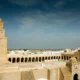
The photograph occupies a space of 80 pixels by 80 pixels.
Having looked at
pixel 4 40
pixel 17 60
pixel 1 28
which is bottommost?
pixel 17 60

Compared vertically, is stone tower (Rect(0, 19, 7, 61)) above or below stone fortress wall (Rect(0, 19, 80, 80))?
above

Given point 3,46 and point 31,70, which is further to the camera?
point 3,46

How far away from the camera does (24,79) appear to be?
10211 mm

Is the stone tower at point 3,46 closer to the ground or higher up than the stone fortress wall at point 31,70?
higher up

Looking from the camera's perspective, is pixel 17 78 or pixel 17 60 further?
pixel 17 60

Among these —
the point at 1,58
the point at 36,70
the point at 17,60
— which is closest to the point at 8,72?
the point at 36,70

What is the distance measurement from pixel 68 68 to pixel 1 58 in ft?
16.3

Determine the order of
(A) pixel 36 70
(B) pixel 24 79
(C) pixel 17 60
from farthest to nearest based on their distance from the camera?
(C) pixel 17 60, (A) pixel 36 70, (B) pixel 24 79

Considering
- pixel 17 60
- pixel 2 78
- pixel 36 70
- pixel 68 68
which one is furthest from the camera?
pixel 17 60

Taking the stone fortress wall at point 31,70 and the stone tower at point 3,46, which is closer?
the stone fortress wall at point 31,70

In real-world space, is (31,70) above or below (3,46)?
below

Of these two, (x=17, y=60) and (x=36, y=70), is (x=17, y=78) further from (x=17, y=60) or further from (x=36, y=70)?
(x=17, y=60)

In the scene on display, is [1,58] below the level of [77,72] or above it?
above

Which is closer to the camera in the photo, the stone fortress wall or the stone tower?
the stone fortress wall
